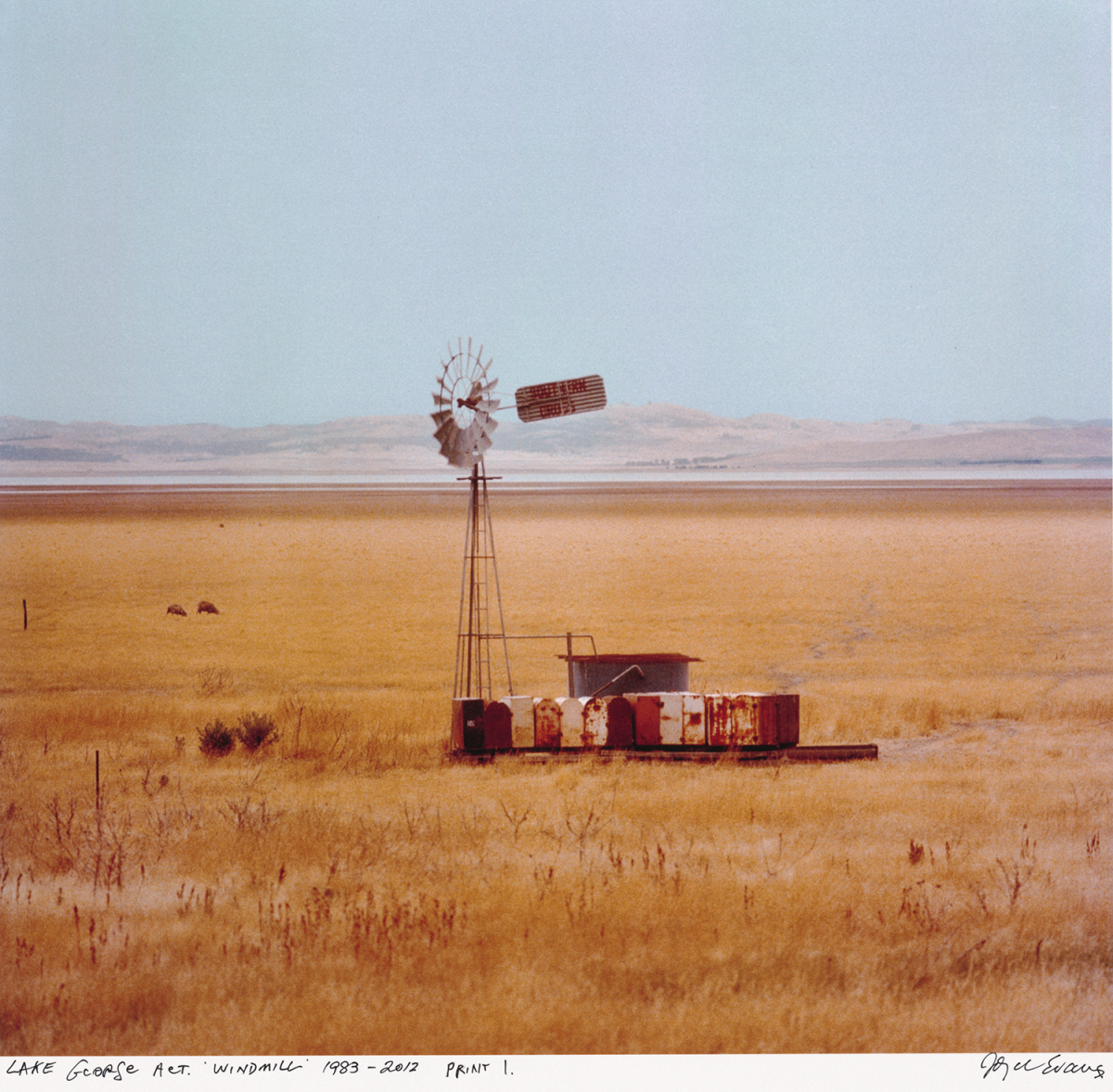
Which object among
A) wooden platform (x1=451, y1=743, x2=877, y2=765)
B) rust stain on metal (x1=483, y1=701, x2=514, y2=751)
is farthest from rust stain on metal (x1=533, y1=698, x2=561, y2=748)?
rust stain on metal (x1=483, y1=701, x2=514, y2=751)

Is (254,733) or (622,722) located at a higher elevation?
(622,722)

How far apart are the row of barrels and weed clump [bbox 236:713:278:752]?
3412mm

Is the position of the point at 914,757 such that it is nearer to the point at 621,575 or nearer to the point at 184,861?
the point at 184,861

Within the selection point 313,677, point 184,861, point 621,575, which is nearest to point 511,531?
point 621,575

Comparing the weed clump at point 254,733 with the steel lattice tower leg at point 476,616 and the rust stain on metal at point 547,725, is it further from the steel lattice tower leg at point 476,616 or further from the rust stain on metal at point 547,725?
the rust stain on metal at point 547,725

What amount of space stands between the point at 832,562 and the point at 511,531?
22072mm

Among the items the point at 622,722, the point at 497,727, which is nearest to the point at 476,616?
the point at 497,727

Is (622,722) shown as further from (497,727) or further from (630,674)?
(497,727)

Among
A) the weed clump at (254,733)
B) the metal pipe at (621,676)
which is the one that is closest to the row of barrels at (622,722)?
the metal pipe at (621,676)

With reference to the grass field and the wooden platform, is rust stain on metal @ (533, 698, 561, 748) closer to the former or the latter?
the wooden platform

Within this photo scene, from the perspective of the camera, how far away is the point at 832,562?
190 ft

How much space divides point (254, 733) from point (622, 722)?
18.6 ft

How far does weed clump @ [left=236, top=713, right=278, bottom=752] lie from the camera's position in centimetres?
1878

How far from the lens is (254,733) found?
18859mm
